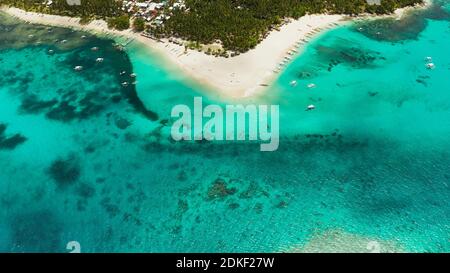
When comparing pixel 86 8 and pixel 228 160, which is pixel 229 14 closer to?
pixel 86 8

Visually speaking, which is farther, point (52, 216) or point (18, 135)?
point (18, 135)

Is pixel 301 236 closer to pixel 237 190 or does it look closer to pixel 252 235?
pixel 252 235

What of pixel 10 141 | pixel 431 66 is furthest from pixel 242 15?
pixel 10 141

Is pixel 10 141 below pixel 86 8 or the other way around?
below

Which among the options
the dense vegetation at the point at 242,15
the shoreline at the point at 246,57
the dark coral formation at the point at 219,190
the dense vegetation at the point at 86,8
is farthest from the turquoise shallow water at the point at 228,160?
the dense vegetation at the point at 86,8

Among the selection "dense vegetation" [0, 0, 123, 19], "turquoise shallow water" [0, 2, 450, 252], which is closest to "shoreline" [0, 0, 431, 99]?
"turquoise shallow water" [0, 2, 450, 252]

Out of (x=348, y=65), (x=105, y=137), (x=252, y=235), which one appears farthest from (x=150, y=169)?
(x=348, y=65)
